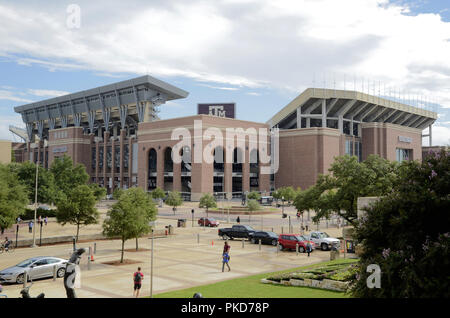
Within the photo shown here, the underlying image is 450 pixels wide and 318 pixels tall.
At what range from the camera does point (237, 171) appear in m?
105

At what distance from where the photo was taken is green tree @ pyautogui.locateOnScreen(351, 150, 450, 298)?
9016 mm

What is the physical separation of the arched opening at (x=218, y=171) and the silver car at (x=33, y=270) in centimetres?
7420

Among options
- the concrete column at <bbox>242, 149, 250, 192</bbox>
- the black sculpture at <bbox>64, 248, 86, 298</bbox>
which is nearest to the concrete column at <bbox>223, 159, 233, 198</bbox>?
the concrete column at <bbox>242, 149, 250, 192</bbox>

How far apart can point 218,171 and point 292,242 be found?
66.2 meters

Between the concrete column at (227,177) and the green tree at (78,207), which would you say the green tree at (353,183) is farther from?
the concrete column at (227,177)

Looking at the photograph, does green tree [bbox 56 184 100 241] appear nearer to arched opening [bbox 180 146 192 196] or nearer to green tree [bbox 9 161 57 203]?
green tree [bbox 9 161 57 203]

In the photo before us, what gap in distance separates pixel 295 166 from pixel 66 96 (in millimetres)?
75469

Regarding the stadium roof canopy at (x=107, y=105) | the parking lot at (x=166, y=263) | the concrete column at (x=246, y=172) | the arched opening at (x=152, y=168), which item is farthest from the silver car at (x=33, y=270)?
the stadium roof canopy at (x=107, y=105)

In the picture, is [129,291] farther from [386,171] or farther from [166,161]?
[166,161]

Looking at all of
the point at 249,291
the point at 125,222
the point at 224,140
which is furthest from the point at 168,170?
the point at 249,291

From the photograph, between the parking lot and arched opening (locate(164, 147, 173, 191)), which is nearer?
the parking lot

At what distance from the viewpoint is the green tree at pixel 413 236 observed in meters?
9.02

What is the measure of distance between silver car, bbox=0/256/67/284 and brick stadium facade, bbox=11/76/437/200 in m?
67.9

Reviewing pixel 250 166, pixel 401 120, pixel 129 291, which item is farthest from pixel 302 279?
pixel 401 120
